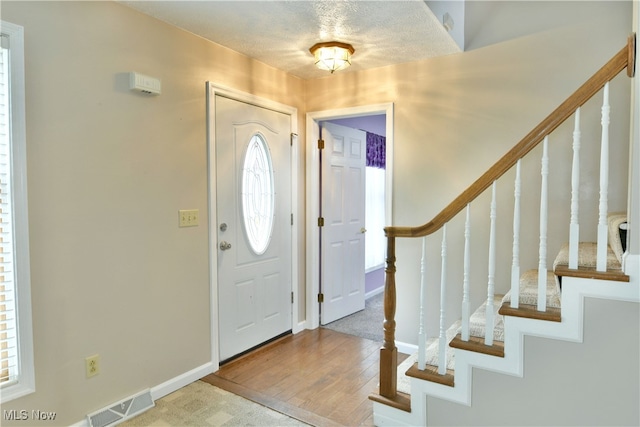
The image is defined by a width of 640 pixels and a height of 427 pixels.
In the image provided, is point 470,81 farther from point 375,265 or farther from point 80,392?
point 80,392

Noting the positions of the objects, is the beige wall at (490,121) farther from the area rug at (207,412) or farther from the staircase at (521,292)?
the area rug at (207,412)

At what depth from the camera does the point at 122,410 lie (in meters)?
2.19

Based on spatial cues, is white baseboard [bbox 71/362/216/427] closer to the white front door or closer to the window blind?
the white front door

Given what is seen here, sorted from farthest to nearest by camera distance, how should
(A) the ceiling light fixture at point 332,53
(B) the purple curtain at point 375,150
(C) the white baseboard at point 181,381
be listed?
(B) the purple curtain at point 375,150, (A) the ceiling light fixture at point 332,53, (C) the white baseboard at point 181,381

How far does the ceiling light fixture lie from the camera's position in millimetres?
2670

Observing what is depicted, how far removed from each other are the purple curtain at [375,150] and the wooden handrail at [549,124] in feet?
8.78

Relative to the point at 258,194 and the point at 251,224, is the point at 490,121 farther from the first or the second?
the point at 251,224

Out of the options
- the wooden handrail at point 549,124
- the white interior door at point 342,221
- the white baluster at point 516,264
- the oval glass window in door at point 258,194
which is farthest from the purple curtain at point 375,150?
the white baluster at point 516,264

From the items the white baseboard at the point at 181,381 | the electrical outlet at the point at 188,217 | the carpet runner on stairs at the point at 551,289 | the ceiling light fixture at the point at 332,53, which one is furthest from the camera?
the ceiling light fixture at the point at 332,53

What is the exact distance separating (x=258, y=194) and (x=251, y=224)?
0.26 m

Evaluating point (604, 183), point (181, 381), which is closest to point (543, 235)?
point (604, 183)

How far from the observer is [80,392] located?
6.68 ft

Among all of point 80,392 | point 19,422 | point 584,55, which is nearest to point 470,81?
point 584,55

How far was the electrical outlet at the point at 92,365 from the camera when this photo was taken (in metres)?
2.06
